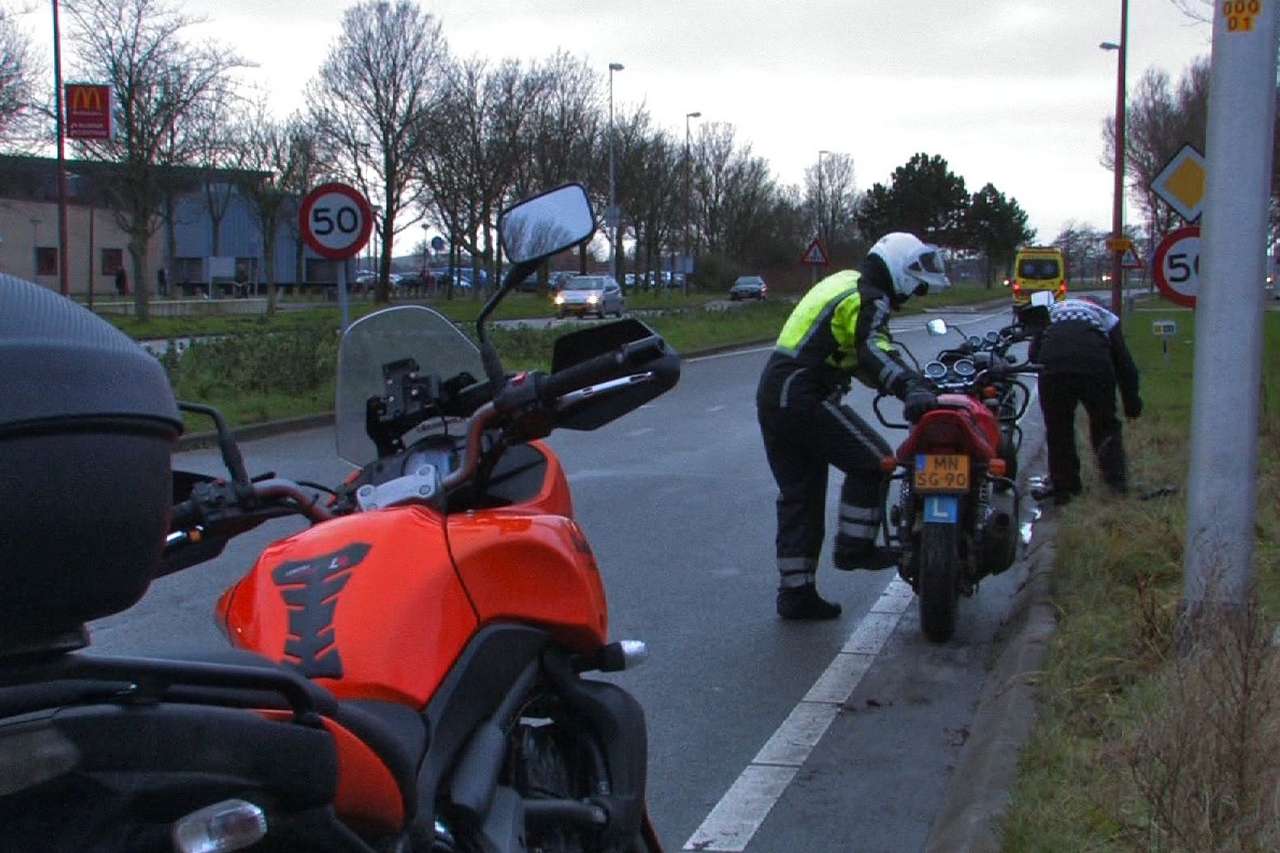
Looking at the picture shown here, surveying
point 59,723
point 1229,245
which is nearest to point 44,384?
point 59,723

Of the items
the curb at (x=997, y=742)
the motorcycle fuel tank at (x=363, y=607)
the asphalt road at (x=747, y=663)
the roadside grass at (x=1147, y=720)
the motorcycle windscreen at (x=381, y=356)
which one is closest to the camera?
the motorcycle fuel tank at (x=363, y=607)

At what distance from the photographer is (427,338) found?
3.52m

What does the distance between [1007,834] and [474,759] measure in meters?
1.84

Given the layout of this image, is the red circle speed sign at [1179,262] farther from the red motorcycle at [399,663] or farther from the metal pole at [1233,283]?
the red motorcycle at [399,663]

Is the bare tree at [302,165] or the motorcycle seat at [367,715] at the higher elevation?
the bare tree at [302,165]

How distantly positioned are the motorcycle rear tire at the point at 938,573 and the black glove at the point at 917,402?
1.59 feet

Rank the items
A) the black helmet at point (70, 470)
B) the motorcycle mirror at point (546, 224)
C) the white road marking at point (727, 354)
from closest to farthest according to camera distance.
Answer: the black helmet at point (70, 470) < the motorcycle mirror at point (546, 224) < the white road marking at point (727, 354)

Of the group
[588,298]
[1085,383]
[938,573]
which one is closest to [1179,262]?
[1085,383]

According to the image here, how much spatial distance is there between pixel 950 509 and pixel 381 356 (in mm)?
3653

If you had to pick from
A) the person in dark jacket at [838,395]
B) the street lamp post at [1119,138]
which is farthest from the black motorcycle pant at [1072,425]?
the street lamp post at [1119,138]

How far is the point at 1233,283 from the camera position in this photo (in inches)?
219

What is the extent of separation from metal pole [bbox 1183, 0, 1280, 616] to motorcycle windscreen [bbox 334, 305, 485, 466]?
3.16m

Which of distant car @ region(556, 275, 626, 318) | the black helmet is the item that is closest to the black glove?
the black helmet

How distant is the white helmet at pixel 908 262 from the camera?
695 cm
